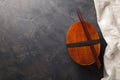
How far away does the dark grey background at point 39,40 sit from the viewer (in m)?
1.47

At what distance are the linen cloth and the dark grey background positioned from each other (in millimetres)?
312

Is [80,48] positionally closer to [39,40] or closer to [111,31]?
[111,31]

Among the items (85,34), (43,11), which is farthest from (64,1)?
(85,34)

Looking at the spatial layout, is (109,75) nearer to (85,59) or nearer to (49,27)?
(85,59)

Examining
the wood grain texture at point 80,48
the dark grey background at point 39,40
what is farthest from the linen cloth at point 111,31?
the dark grey background at point 39,40

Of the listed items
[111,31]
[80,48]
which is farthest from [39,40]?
[111,31]

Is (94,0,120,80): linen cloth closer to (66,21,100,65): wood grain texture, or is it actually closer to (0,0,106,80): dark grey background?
(66,21,100,65): wood grain texture

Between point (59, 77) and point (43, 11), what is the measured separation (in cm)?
62

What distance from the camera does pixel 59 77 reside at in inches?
57.7

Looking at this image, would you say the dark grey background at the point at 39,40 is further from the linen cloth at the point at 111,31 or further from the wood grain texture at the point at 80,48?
the linen cloth at the point at 111,31

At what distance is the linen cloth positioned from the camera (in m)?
1.09

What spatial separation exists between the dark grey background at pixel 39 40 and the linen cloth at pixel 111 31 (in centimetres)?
31

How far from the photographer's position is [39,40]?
1535 millimetres

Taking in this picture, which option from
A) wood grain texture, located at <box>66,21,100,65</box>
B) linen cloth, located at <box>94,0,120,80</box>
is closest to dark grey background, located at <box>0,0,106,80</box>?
wood grain texture, located at <box>66,21,100,65</box>
